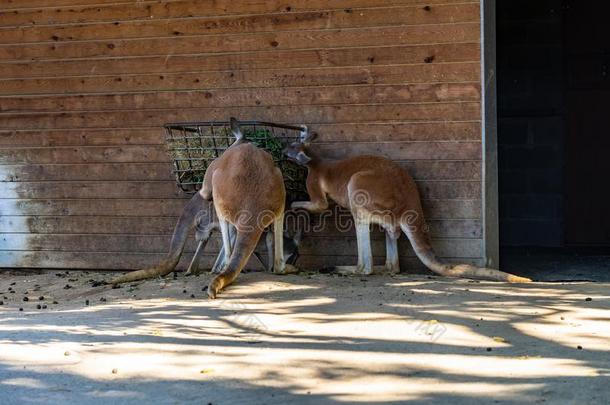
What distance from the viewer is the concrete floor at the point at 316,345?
383 cm

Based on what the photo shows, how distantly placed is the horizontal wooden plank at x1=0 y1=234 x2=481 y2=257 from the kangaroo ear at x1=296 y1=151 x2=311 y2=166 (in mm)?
755

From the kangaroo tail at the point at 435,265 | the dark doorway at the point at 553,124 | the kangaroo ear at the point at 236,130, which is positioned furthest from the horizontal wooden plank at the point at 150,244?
the dark doorway at the point at 553,124

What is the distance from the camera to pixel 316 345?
4.68 metres

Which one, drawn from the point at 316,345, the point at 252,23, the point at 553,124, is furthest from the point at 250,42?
the point at 553,124

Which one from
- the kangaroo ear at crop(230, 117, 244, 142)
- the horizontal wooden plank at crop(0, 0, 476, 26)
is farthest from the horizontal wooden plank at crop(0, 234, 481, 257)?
the horizontal wooden plank at crop(0, 0, 476, 26)

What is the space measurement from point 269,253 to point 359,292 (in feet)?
4.78

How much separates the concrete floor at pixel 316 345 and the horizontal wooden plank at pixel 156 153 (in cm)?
124

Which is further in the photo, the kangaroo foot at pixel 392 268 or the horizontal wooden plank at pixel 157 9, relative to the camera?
the horizontal wooden plank at pixel 157 9

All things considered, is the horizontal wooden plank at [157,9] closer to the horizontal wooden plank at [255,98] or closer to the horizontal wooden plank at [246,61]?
the horizontal wooden plank at [246,61]

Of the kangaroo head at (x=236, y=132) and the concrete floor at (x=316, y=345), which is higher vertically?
the kangaroo head at (x=236, y=132)

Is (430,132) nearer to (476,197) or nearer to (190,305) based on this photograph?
(476,197)

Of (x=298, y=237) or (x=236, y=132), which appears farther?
(x=298, y=237)

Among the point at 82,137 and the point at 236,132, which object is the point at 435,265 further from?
the point at 82,137

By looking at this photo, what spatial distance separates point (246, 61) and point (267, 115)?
527 mm
